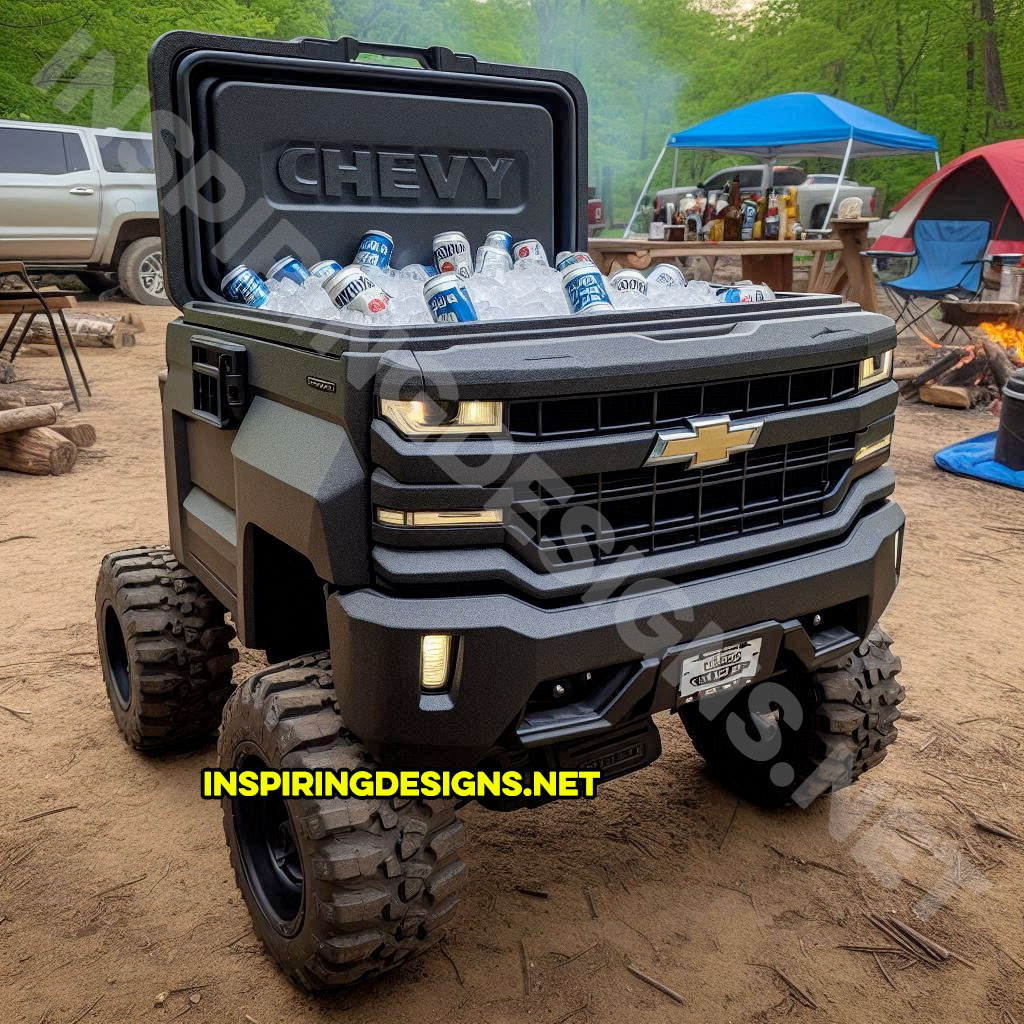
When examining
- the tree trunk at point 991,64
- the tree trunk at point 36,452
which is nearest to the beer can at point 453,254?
the tree trunk at point 36,452

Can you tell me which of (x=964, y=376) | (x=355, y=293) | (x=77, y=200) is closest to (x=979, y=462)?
(x=964, y=376)

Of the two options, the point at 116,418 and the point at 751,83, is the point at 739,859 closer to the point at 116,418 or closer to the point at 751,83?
the point at 116,418

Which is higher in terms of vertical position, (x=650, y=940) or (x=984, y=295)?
(x=984, y=295)

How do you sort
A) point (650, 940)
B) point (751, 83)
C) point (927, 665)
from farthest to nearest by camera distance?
point (751, 83)
point (927, 665)
point (650, 940)

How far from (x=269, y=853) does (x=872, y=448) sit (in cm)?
182

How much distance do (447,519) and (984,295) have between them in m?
14.6

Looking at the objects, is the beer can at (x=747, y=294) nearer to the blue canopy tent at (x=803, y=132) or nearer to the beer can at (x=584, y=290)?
the beer can at (x=584, y=290)

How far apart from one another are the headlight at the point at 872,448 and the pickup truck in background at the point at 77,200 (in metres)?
12.4

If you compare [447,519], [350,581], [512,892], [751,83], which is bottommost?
[512,892]

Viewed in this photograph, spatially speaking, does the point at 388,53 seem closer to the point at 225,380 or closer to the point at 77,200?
the point at 225,380

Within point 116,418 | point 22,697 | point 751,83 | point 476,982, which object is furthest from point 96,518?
point 751,83

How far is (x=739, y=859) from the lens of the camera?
277cm

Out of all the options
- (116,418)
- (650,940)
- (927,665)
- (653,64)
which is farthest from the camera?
(653,64)

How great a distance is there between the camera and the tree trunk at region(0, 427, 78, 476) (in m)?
6.68
